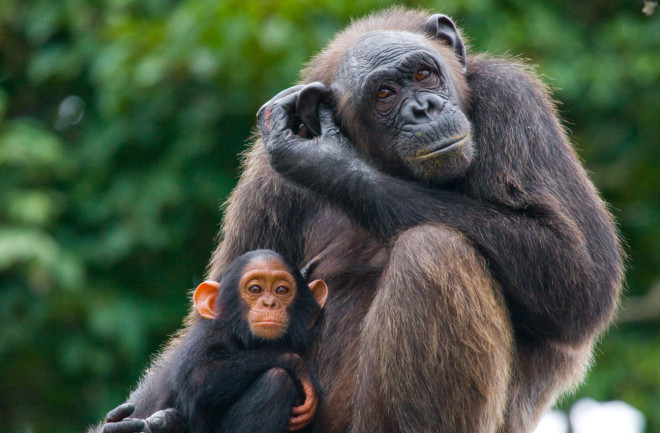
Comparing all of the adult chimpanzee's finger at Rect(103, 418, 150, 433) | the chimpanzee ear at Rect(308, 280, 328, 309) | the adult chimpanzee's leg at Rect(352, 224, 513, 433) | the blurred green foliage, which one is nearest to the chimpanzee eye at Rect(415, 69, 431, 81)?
the adult chimpanzee's leg at Rect(352, 224, 513, 433)

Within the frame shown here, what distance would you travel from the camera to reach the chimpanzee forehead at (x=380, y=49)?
19.4 feet

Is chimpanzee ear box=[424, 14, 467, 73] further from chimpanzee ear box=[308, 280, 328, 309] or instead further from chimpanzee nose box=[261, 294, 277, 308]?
chimpanzee nose box=[261, 294, 277, 308]

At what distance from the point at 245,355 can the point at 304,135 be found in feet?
4.45

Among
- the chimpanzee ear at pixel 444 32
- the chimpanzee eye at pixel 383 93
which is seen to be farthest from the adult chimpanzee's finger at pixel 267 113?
the chimpanzee ear at pixel 444 32

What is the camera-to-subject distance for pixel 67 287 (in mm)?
11070

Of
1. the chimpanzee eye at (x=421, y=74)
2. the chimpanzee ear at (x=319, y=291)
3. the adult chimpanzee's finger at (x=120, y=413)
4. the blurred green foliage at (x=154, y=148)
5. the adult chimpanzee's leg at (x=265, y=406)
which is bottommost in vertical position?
the blurred green foliage at (x=154, y=148)

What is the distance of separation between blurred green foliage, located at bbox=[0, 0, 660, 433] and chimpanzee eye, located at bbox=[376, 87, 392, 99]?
14.3ft

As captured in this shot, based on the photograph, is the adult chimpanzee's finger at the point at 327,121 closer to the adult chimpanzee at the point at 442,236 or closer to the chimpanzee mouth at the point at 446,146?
the adult chimpanzee at the point at 442,236

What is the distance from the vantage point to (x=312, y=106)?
242 inches

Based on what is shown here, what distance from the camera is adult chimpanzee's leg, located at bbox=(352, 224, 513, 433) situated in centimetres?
528

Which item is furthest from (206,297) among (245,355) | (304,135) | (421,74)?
(421,74)

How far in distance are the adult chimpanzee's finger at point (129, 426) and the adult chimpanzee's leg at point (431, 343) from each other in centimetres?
120

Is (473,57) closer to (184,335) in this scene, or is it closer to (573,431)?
(184,335)

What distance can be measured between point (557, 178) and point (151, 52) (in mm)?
6402
